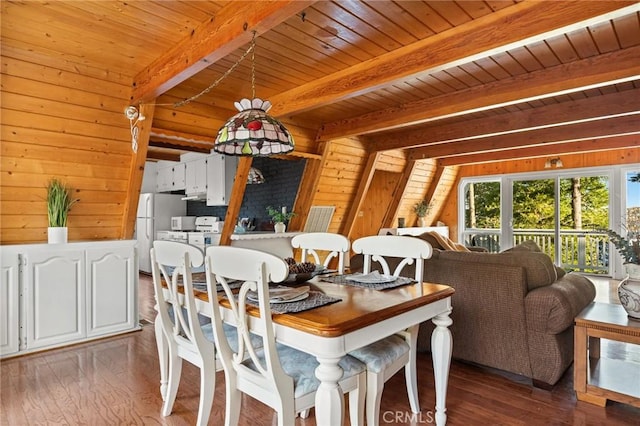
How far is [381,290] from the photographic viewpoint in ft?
6.38

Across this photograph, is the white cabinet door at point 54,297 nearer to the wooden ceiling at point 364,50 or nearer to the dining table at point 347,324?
the wooden ceiling at point 364,50

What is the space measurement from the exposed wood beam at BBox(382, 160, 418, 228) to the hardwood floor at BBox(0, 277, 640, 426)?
414 centimetres

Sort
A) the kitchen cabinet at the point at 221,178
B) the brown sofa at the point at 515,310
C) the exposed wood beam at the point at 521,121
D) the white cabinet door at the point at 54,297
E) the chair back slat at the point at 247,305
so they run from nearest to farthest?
the chair back slat at the point at 247,305 < the brown sofa at the point at 515,310 < the white cabinet door at the point at 54,297 < the exposed wood beam at the point at 521,121 < the kitchen cabinet at the point at 221,178

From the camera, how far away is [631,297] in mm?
2211

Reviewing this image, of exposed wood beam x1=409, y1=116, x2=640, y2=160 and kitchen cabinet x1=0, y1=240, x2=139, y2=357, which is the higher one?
exposed wood beam x1=409, y1=116, x2=640, y2=160

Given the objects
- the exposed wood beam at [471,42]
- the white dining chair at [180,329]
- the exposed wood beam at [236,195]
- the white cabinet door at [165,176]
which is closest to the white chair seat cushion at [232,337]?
the white dining chair at [180,329]

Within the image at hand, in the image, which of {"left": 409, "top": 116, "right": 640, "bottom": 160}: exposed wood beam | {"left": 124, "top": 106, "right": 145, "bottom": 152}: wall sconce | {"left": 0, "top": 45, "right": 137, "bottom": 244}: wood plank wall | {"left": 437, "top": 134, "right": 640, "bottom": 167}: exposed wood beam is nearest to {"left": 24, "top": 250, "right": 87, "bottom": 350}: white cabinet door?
{"left": 0, "top": 45, "right": 137, "bottom": 244}: wood plank wall

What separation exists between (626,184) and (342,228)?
477cm

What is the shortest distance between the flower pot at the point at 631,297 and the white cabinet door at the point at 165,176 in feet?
21.4

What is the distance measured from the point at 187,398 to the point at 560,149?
6.14 meters

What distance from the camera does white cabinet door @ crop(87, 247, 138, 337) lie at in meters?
3.36

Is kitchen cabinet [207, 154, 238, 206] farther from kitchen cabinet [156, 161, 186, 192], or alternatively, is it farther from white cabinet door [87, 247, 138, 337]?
white cabinet door [87, 247, 138, 337]

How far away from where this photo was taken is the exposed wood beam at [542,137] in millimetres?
4559

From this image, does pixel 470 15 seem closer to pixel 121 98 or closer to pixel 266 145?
pixel 266 145
